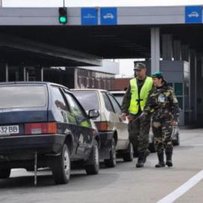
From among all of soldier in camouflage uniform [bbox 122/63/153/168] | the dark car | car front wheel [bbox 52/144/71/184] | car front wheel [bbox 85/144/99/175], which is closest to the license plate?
the dark car

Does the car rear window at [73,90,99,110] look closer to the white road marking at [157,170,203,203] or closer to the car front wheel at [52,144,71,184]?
the white road marking at [157,170,203,203]

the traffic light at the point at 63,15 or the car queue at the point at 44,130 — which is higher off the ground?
the traffic light at the point at 63,15

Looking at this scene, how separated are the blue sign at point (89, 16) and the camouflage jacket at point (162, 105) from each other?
22.9 metres

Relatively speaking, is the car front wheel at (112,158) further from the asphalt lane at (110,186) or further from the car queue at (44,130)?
the car queue at (44,130)

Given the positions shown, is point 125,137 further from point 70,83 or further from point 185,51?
point 70,83

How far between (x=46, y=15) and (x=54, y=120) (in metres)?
25.8

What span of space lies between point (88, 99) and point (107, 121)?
2.32ft

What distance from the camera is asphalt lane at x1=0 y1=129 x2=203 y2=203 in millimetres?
9211

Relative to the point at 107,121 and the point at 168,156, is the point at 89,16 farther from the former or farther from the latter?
the point at 168,156

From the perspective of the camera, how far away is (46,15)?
1405 inches

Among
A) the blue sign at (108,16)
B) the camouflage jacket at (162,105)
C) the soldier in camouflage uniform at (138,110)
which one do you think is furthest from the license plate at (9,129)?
the blue sign at (108,16)

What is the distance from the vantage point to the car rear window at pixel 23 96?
1062 centimetres

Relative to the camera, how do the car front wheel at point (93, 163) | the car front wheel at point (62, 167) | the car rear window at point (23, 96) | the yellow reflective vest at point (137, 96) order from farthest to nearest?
the yellow reflective vest at point (137, 96) < the car front wheel at point (93, 163) < the car rear window at point (23, 96) < the car front wheel at point (62, 167)

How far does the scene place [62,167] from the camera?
415 inches
